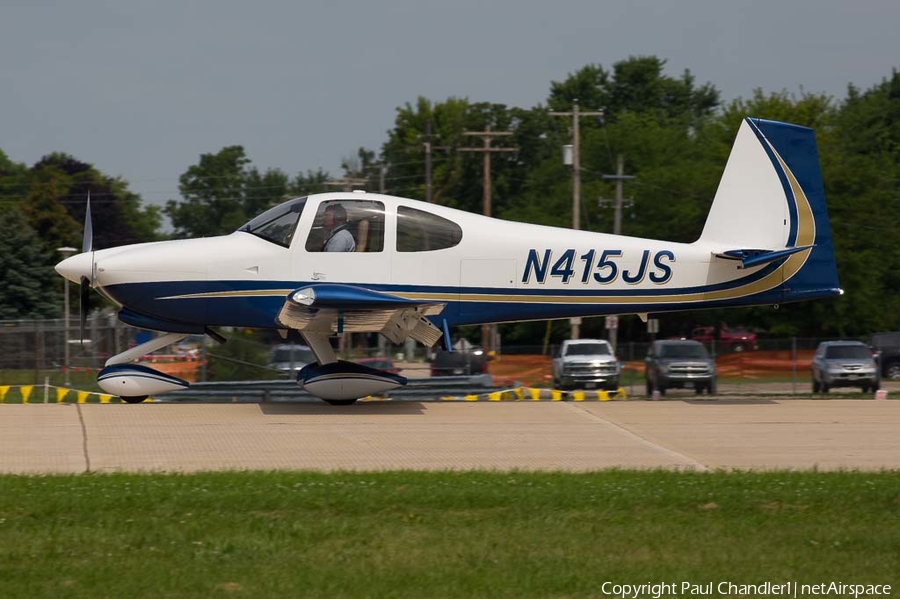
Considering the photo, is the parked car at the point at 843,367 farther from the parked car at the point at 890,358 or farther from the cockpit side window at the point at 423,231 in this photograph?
the cockpit side window at the point at 423,231

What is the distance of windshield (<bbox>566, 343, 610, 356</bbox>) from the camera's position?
29.6 meters

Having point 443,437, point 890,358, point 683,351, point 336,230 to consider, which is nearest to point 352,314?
point 336,230

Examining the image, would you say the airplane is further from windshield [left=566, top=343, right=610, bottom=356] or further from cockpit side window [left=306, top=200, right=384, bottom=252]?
windshield [left=566, top=343, right=610, bottom=356]

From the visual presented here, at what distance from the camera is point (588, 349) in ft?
97.9

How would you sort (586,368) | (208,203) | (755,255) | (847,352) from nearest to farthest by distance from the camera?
1. (755,255)
2. (847,352)
3. (586,368)
4. (208,203)

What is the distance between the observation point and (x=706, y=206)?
4969 cm

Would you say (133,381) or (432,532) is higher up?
(133,381)

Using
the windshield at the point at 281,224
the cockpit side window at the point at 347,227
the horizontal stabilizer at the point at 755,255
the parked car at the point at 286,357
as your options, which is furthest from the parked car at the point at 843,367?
the windshield at the point at 281,224

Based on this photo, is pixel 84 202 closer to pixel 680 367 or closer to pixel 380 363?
pixel 380 363

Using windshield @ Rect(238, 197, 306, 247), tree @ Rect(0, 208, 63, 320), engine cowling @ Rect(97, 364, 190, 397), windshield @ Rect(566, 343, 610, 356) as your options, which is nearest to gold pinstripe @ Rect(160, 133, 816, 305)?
windshield @ Rect(238, 197, 306, 247)

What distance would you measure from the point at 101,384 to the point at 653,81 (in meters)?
82.0

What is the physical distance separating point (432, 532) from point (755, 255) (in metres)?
8.69

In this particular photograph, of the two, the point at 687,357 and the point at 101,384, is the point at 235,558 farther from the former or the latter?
the point at 687,357

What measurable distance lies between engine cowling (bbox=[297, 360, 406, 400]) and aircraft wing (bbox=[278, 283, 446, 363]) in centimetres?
28
